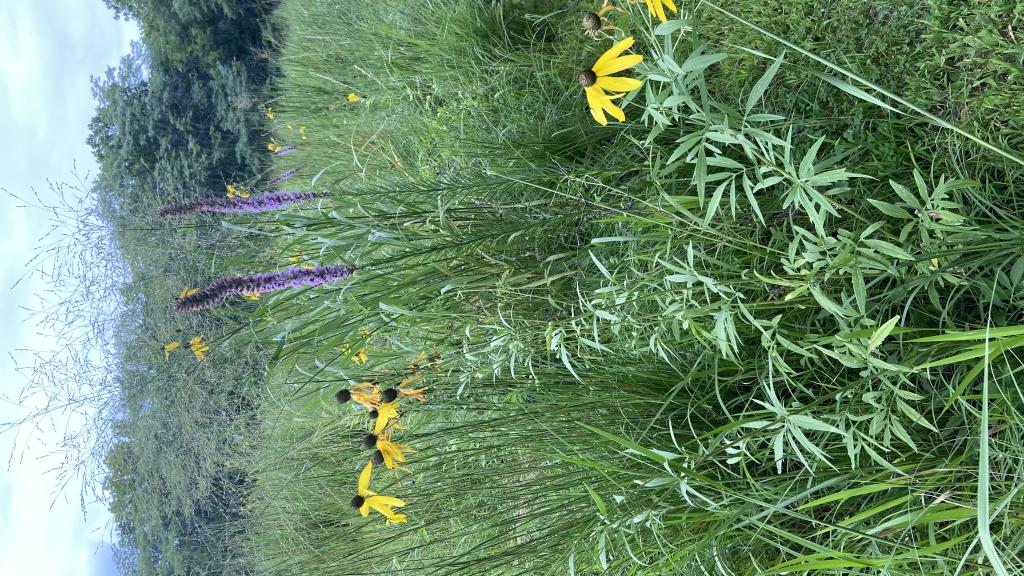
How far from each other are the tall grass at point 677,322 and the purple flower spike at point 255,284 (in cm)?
6

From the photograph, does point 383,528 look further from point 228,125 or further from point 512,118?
point 228,125

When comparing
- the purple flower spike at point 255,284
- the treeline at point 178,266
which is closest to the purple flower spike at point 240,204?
the purple flower spike at point 255,284

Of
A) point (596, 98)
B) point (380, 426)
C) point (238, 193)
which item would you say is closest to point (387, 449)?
point (380, 426)

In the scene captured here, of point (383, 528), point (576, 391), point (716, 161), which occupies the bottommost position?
point (383, 528)

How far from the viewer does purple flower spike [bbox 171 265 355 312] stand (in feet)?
4.98

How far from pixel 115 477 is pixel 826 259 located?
6315mm

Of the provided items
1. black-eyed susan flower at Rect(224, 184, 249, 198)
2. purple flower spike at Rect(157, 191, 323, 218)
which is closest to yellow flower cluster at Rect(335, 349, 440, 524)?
purple flower spike at Rect(157, 191, 323, 218)

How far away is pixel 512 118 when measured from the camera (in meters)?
2.49

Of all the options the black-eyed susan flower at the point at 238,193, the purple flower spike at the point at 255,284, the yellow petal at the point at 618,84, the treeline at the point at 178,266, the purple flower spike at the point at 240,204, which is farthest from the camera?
the treeline at the point at 178,266

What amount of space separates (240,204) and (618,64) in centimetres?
124

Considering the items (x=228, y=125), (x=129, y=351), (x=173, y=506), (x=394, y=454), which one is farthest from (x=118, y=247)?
(x=394, y=454)

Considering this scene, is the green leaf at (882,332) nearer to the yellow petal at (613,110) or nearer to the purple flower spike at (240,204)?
the yellow petal at (613,110)

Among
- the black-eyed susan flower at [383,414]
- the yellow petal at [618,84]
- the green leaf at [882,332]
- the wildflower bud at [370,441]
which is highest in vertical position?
the yellow petal at [618,84]

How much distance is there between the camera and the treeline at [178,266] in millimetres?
4402
